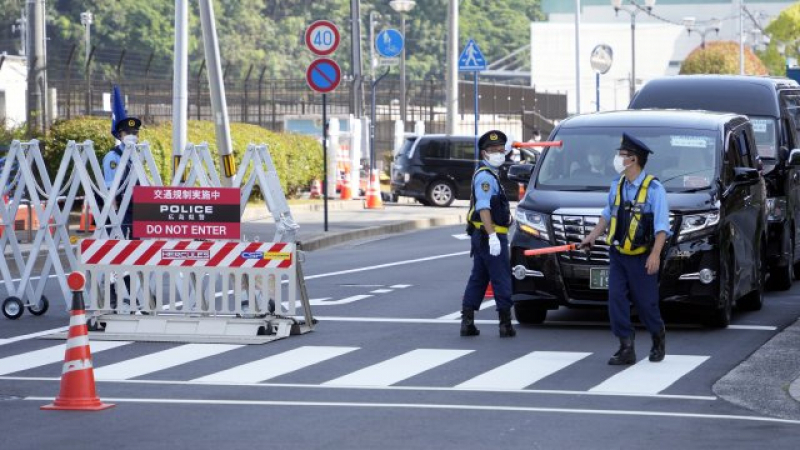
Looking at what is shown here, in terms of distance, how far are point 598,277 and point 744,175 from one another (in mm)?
2314

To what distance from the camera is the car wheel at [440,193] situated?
40.7m

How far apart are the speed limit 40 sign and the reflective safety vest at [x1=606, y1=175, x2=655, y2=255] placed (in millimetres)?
16040

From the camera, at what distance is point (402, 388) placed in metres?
12.6

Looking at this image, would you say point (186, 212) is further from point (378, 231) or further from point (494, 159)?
point (378, 231)

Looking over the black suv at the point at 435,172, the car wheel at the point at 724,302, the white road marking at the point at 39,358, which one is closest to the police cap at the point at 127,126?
the white road marking at the point at 39,358

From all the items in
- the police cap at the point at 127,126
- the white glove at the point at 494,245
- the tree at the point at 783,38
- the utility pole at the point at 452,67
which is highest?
the tree at the point at 783,38

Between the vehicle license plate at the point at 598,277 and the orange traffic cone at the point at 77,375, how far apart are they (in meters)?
5.32

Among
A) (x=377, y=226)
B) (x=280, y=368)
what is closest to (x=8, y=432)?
(x=280, y=368)

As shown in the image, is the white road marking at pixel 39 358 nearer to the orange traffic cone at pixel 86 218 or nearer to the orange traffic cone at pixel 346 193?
the orange traffic cone at pixel 86 218

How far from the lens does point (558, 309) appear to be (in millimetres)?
18141

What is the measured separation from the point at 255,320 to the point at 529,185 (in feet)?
9.81

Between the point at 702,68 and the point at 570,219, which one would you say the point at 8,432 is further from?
the point at 702,68

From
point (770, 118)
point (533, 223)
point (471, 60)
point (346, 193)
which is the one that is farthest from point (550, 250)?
point (346, 193)

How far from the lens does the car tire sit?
133ft
